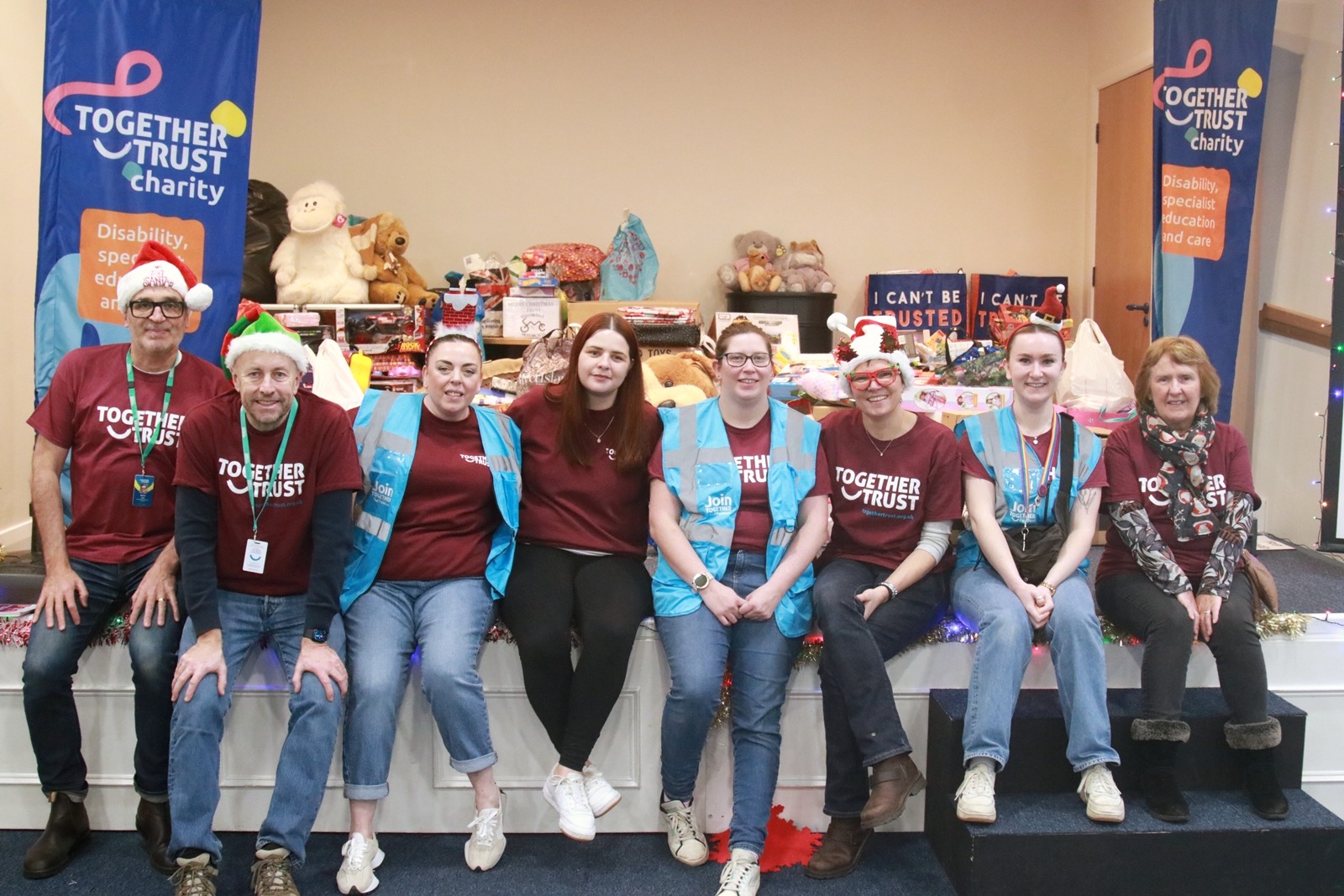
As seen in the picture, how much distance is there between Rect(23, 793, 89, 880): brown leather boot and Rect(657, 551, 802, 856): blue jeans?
53.7 inches

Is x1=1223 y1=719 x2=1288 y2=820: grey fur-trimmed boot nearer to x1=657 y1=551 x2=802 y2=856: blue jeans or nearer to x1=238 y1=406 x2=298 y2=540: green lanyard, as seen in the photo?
x1=657 y1=551 x2=802 y2=856: blue jeans

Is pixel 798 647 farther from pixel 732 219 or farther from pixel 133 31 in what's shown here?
pixel 732 219

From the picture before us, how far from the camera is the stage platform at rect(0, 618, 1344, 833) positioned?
2.47 m

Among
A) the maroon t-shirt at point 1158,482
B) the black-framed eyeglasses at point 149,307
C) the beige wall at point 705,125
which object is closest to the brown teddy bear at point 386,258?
the beige wall at point 705,125

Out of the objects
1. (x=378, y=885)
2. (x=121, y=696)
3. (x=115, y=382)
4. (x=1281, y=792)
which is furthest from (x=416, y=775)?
(x=1281, y=792)

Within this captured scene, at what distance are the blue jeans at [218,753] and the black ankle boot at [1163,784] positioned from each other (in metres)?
1.80

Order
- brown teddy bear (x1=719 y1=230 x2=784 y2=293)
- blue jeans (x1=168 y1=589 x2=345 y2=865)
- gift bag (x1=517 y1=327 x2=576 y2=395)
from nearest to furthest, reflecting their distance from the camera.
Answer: blue jeans (x1=168 y1=589 x2=345 y2=865), gift bag (x1=517 y1=327 x2=576 y2=395), brown teddy bear (x1=719 y1=230 x2=784 y2=293)

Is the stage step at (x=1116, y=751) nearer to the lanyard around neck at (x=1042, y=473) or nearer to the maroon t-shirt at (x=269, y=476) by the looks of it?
the lanyard around neck at (x=1042, y=473)

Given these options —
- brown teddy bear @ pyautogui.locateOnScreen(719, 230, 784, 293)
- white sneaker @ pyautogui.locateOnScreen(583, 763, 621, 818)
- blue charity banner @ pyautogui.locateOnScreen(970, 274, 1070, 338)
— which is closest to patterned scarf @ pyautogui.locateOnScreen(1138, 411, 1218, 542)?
white sneaker @ pyautogui.locateOnScreen(583, 763, 621, 818)

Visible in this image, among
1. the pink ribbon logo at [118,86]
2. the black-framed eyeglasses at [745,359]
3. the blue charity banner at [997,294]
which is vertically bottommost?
the black-framed eyeglasses at [745,359]

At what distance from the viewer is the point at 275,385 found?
7.43 feet

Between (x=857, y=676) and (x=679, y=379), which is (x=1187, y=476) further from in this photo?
(x=679, y=379)

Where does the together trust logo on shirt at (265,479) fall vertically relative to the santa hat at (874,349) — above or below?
below

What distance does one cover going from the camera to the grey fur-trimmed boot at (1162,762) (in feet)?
7.36
